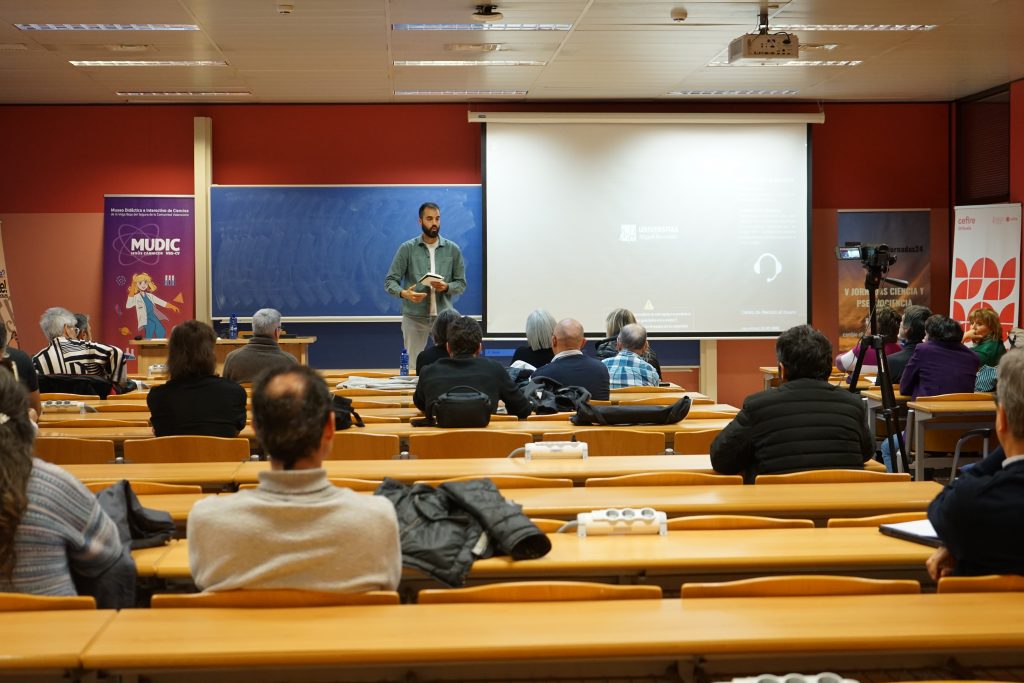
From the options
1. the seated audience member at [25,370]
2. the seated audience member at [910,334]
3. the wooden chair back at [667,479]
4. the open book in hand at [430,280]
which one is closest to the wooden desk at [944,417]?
the seated audience member at [910,334]

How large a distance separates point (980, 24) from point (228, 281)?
23.7ft

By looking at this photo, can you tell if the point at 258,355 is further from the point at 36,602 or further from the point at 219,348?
the point at 36,602

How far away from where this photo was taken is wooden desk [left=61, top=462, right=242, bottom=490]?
12.7 feet

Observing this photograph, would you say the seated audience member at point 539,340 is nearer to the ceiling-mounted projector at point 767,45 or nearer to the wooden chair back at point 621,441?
the ceiling-mounted projector at point 767,45

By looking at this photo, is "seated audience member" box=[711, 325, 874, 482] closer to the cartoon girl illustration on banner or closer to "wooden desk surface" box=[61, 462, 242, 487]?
"wooden desk surface" box=[61, 462, 242, 487]

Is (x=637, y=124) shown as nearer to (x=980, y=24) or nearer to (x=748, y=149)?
(x=748, y=149)

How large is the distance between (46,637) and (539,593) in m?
1.03

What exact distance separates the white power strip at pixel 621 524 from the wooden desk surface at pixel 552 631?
601mm

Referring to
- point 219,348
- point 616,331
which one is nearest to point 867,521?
point 616,331

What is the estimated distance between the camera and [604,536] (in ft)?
9.66

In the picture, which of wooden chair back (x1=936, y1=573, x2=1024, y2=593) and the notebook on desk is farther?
the notebook on desk

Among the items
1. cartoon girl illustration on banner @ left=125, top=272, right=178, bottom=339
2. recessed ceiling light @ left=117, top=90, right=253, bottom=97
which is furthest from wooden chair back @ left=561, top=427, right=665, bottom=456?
cartoon girl illustration on banner @ left=125, top=272, right=178, bottom=339

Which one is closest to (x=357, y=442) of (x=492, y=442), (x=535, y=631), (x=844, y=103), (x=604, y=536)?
(x=492, y=442)

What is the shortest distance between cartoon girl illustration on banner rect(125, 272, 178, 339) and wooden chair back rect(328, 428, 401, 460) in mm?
6554
